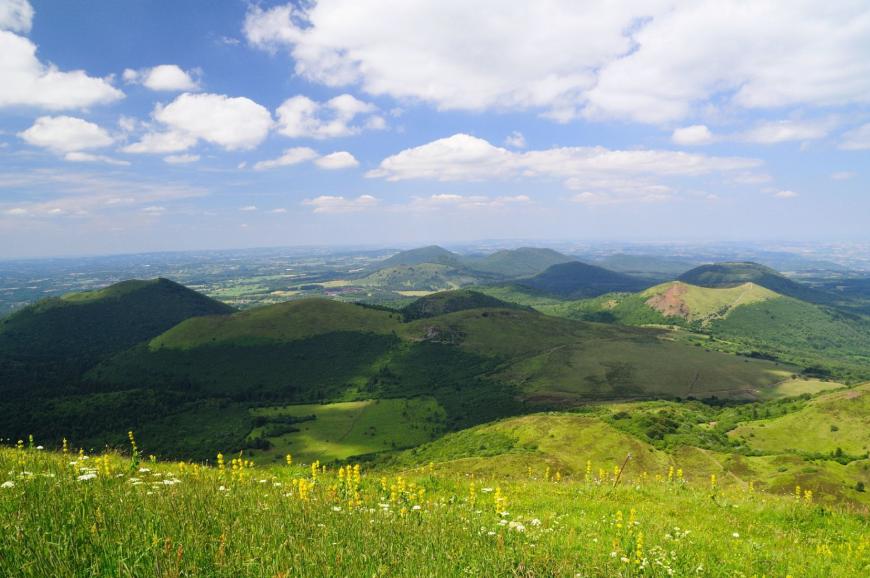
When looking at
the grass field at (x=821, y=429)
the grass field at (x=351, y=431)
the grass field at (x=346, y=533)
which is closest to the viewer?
the grass field at (x=346, y=533)

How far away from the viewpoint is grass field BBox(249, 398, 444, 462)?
152250 mm

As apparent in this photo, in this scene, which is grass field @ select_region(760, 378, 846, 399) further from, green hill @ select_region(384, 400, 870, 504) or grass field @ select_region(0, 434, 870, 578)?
grass field @ select_region(0, 434, 870, 578)

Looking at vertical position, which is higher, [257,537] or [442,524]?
[257,537]

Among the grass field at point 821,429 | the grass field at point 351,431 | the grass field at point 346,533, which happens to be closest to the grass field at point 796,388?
the grass field at point 821,429

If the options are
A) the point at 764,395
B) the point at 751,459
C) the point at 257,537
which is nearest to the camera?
the point at 257,537

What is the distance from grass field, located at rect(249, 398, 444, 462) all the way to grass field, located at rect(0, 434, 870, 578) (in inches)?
5587

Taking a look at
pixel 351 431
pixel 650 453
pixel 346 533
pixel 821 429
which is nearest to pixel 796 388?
pixel 821 429

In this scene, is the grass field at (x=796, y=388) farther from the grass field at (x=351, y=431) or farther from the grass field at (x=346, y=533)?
the grass field at (x=346, y=533)

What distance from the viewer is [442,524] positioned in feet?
29.8

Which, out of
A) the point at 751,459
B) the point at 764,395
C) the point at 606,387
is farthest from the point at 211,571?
the point at 764,395

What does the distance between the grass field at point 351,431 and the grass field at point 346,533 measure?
141902 millimetres

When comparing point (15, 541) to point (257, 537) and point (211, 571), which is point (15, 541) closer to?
point (211, 571)

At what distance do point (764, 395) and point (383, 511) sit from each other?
220737 millimetres

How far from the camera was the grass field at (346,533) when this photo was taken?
219 inches
